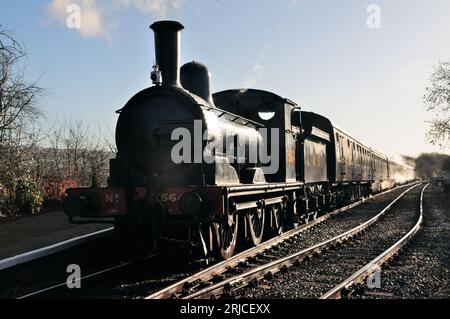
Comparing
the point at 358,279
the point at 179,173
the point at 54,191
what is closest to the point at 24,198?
the point at 54,191

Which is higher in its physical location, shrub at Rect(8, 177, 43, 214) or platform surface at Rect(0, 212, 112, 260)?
shrub at Rect(8, 177, 43, 214)

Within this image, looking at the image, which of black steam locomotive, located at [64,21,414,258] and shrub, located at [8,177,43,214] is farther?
shrub, located at [8,177,43,214]

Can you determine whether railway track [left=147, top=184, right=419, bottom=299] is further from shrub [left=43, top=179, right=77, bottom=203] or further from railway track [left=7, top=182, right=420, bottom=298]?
shrub [left=43, top=179, right=77, bottom=203]

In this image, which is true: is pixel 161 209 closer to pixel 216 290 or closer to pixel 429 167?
pixel 216 290

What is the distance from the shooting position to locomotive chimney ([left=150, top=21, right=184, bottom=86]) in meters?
7.67

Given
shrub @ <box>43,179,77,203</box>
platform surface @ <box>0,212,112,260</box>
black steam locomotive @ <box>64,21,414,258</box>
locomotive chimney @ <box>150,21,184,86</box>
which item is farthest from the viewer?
shrub @ <box>43,179,77,203</box>

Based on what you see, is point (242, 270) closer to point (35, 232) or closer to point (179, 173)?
point (179, 173)

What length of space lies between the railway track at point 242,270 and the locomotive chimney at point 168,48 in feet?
10.6

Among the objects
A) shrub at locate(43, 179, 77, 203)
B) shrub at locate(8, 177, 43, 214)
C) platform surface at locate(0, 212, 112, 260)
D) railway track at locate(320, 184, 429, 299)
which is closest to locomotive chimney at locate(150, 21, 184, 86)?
platform surface at locate(0, 212, 112, 260)

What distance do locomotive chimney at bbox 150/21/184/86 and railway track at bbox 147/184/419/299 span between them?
10.6 feet

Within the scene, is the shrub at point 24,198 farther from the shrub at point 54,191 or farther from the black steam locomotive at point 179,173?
the black steam locomotive at point 179,173

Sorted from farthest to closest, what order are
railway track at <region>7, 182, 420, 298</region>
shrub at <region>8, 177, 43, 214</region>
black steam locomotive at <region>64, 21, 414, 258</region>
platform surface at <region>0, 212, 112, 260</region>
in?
shrub at <region>8, 177, 43, 214</region>
platform surface at <region>0, 212, 112, 260</region>
black steam locomotive at <region>64, 21, 414, 258</region>
railway track at <region>7, 182, 420, 298</region>
